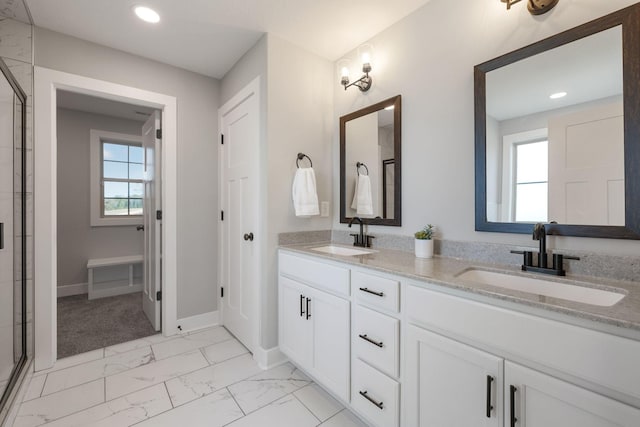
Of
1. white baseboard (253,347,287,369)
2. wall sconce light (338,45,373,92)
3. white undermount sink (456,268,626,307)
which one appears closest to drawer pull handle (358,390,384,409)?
white undermount sink (456,268,626,307)

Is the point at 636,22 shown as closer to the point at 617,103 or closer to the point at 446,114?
the point at 617,103

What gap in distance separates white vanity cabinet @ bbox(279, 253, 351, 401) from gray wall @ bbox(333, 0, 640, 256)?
2.12 feet

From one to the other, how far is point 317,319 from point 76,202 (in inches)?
152

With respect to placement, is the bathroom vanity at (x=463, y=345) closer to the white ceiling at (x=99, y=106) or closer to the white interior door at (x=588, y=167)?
the white interior door at (x=588, y=167)

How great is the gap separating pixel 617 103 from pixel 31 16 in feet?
11.2

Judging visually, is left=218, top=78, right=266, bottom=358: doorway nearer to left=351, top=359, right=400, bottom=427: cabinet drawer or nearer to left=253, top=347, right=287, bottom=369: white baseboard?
left=253, top=347, right=287, bottom=369: white baseboard

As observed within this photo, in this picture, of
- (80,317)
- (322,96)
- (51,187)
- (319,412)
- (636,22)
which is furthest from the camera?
(80,317)

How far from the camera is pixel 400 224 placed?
1.86 metres

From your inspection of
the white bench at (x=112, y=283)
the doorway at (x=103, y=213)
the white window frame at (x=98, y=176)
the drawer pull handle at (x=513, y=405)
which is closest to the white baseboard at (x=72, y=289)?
the doorway at (x=103, y=213)

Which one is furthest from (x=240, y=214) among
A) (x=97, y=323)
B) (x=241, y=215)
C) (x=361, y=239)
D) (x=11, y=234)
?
(x=97, y=323)

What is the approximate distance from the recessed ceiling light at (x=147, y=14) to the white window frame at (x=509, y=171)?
7.69 ft

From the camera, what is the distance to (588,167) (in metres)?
1.16

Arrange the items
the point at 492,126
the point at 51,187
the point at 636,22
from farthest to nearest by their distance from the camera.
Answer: the point at 51,187 < the point at 492,126 < the point at 636,22

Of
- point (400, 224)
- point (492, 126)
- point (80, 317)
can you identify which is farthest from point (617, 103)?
point (80, 317)
